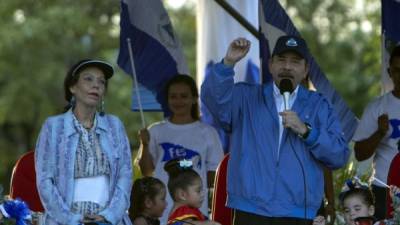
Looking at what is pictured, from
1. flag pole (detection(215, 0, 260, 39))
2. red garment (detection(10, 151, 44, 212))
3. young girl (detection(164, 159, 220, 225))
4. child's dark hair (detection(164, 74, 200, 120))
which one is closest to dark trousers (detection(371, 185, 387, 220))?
young girl (detection(164, 159, 220, 225))

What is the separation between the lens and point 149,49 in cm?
1264

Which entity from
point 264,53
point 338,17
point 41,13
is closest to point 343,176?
point 264,53

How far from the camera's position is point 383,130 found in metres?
10.8

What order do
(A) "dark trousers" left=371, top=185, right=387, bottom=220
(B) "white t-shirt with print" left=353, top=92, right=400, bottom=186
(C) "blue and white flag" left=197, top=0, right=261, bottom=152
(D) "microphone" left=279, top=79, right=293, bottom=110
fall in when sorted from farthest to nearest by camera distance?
(C) "blue and white flag" left=197, top=0, right=261, bottom=152 → (B) "white t-shirt with print" left=353, top=92, right=400, bottom=186 → (A) "dark trousers" left=371, top=185, right=387, bottom=220 → (D) "microphone" left=279, top=79, right=293, bottom=110

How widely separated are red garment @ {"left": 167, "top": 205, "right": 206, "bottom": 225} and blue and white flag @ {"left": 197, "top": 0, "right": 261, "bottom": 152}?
4128 mm

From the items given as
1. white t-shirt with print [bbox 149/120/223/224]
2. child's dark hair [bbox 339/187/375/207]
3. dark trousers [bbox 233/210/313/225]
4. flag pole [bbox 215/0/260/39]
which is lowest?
dark trousers [bbox 233/210/313/225]

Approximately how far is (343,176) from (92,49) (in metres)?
12.0

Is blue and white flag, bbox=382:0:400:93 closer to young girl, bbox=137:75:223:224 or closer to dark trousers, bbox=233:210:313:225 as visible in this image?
young girl, bbox=137:75:223:224

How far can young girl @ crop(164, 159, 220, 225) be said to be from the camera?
9.77m

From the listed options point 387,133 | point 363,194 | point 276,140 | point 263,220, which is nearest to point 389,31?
point 387,133

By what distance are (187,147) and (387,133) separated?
1562mm

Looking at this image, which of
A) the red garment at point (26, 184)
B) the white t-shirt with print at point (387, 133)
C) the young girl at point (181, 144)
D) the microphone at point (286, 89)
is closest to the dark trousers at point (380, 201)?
the white t-shirt with print at point (387, 133)

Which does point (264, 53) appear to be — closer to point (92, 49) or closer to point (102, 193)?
point (102, 193)

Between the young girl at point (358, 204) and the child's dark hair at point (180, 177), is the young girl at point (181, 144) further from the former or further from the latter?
the young girl at point (358, 204)
